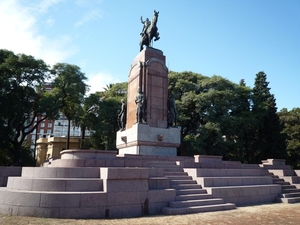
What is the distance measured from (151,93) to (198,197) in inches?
391

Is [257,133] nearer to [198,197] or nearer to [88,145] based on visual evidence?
[88,145]

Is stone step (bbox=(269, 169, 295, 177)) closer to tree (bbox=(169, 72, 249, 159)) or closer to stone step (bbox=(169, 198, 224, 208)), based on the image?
stone step (bbox=(169, 198, 224, 208))

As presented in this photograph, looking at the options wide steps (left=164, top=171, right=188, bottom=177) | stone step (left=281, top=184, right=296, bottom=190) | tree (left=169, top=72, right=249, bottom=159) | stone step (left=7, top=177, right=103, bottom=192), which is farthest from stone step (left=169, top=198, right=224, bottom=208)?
tree (left=169, top=72, right=249, bottom=159)

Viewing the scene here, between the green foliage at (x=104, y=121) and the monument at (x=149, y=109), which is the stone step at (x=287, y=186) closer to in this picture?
the monument at (x=149, y=109)

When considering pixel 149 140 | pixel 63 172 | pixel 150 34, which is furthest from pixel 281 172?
pixel 150 34

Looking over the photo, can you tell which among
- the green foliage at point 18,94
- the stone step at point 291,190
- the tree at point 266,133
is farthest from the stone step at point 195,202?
the tree at point 266,133

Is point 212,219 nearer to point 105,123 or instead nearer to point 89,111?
point 105,123

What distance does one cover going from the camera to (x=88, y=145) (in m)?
36.9

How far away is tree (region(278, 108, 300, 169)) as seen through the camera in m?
36.7

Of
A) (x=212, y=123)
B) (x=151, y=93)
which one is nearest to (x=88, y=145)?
(x=212, y=123)

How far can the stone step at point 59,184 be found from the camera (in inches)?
340

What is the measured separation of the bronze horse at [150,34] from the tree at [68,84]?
13.7 m

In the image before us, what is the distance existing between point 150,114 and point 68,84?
16.8m

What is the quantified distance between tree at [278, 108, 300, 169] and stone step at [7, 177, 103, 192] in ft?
111
